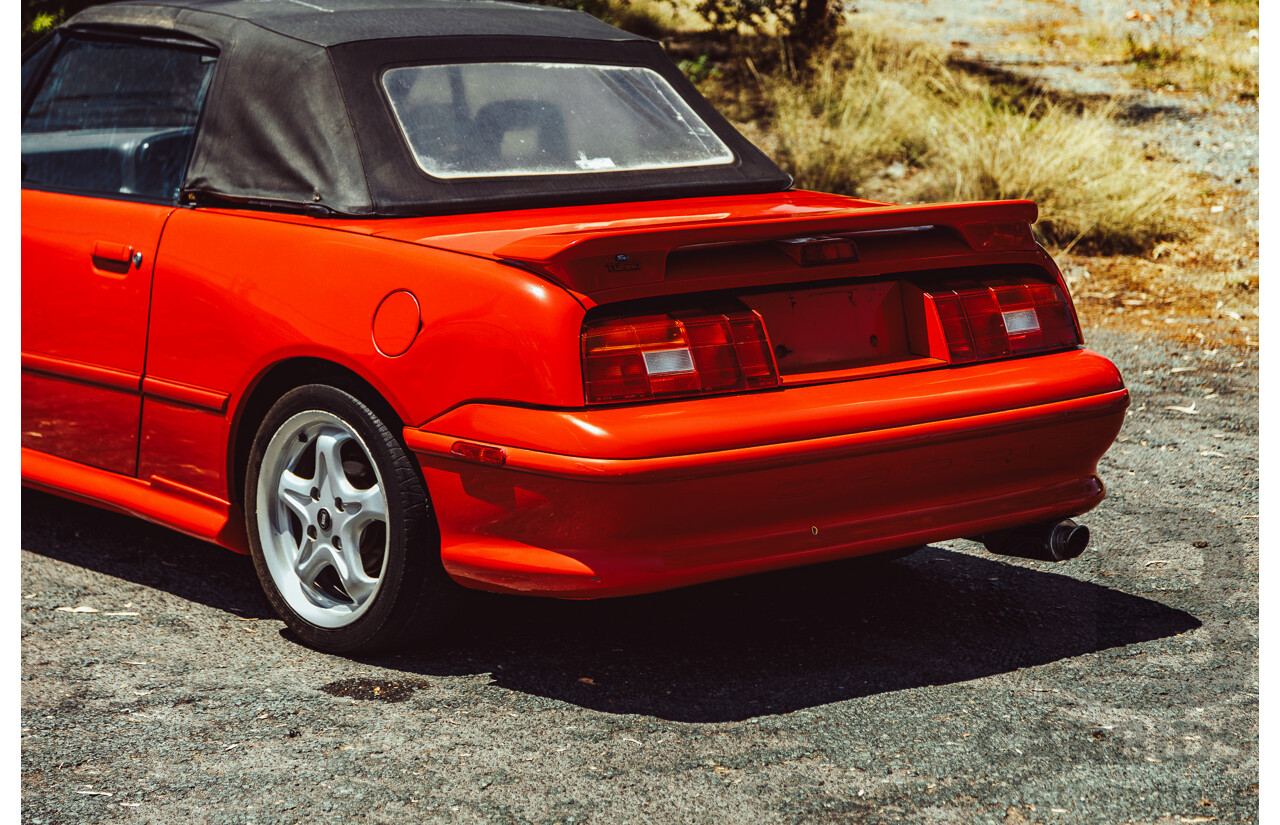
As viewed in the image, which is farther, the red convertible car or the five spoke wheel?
the five spoke wheel

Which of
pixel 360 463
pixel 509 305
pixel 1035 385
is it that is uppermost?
pixel 509 305

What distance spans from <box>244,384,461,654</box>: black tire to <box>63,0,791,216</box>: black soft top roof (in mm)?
585

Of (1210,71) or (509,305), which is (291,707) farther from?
(1210,71)

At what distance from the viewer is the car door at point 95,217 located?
4000mm

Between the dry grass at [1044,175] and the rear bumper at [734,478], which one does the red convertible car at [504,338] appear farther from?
the dry grass at [1044,175]

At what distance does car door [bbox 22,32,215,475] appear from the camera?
400 centimetres

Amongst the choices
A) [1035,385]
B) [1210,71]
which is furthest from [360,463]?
[1210,71]

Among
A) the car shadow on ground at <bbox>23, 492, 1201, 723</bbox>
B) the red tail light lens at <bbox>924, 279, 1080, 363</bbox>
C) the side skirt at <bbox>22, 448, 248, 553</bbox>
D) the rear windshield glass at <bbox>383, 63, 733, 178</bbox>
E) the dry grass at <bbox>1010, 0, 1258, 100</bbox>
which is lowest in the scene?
the car shadow on ground at <bbox>23, 492, 1201, 723</bbox>

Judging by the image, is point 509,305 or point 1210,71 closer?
point 509,305

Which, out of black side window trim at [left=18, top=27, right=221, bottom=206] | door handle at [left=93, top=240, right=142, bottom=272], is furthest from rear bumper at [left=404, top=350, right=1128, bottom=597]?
black side window trim at [left=18, top=27, right=221, bottom=206]

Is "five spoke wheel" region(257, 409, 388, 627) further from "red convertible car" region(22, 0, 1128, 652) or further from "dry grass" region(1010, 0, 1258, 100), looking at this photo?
"dry grass" region(1010, 0, 1258, 100)

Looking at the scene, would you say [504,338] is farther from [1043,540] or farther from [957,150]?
[957,150]

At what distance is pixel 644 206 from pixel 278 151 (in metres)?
1.00

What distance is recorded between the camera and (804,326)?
11.0 feet
